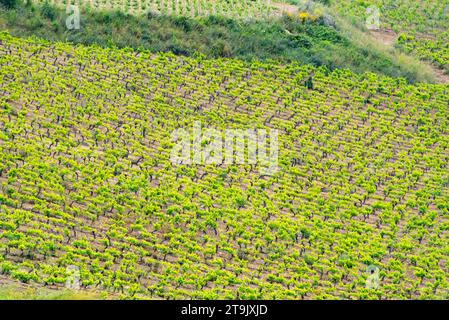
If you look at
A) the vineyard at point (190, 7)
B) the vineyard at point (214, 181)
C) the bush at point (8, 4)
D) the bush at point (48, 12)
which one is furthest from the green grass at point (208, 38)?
the vineyard at point (190, 7)

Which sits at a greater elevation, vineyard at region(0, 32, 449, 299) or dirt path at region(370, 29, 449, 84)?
dirt path at region(370, 29, 449, 84)

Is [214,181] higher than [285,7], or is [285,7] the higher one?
[285,7]

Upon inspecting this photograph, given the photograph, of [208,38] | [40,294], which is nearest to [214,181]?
[40,294]

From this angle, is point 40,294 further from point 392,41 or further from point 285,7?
point 392,41

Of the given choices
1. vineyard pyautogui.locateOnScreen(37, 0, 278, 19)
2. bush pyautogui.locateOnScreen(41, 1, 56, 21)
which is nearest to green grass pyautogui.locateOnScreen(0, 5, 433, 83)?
bush pyautogui.locateOnScreen(41, 1, 56, 21)

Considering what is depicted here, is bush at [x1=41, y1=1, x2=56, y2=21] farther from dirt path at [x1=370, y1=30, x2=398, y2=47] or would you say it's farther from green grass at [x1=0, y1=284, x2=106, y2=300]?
green grass at [x1=0, y1=284, x2=106, y2=300]

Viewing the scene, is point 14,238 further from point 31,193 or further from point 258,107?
point 258,107
